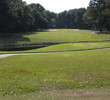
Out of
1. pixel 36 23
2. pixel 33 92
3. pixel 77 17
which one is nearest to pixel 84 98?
pixel 33 92

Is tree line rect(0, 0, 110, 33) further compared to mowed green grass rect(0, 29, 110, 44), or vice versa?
tree line rect(0, 0, 110, 33)

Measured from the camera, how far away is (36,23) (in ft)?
400

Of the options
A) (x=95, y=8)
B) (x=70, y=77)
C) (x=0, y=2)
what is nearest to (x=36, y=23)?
(x=95, y=8)

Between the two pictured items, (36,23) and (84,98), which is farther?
(36,23)

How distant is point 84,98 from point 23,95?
268cm

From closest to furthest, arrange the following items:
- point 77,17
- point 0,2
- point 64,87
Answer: point 64,87, point 0,2, point 77,17

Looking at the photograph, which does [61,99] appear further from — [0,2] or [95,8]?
[95,8]

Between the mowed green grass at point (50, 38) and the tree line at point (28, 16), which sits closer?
the mowed green grass at point (50, 38)

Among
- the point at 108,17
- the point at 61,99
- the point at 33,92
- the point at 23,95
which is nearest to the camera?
the point at 61,99

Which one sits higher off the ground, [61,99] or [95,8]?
[95,8]

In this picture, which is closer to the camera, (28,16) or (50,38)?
(50,38)

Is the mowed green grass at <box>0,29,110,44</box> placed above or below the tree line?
below

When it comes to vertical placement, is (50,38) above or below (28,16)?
below

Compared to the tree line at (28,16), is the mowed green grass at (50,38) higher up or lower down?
lower down
